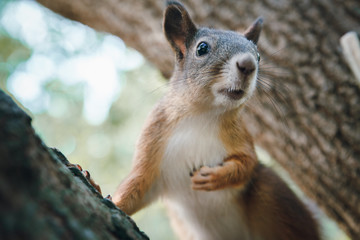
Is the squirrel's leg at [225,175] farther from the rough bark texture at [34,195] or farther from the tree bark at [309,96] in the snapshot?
the rough bark texture at [34,195]

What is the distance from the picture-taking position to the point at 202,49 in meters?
2.05

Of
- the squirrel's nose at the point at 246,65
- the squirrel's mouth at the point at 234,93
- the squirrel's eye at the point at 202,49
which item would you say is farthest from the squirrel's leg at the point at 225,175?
the squirrel's eye at the point at 202,49

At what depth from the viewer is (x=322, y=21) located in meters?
2.67

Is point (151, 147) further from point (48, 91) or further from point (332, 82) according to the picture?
point (48, 91)

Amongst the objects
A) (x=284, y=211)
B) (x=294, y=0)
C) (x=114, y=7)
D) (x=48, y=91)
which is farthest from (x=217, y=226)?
(x=48, y=91)

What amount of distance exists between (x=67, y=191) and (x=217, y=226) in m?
1.59

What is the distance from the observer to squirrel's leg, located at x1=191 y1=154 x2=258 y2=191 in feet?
6.14

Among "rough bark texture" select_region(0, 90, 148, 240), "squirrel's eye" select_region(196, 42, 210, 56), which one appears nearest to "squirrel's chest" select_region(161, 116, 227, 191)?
"squirrel's eye" select_region(196, 42, 210, 56)

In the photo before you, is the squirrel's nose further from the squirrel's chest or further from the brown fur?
the squirrel's chest

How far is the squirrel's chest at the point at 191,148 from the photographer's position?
206cm

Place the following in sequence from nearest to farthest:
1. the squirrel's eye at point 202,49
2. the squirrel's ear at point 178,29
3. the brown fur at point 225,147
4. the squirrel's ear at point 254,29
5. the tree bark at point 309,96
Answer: the brown fur at point 225,147 → the squirrel's eye at point 202,49 → the squirrel's ear at point 178,29 → the squirrel's ear at point 254,29 → the tree bark at point 309,96

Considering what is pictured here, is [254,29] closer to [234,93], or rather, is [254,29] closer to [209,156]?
[234,93]

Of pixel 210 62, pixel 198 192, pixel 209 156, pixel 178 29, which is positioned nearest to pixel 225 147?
pixel 209 156

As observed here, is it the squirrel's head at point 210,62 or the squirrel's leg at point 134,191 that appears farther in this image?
the squirrel's leg at point 134,191
